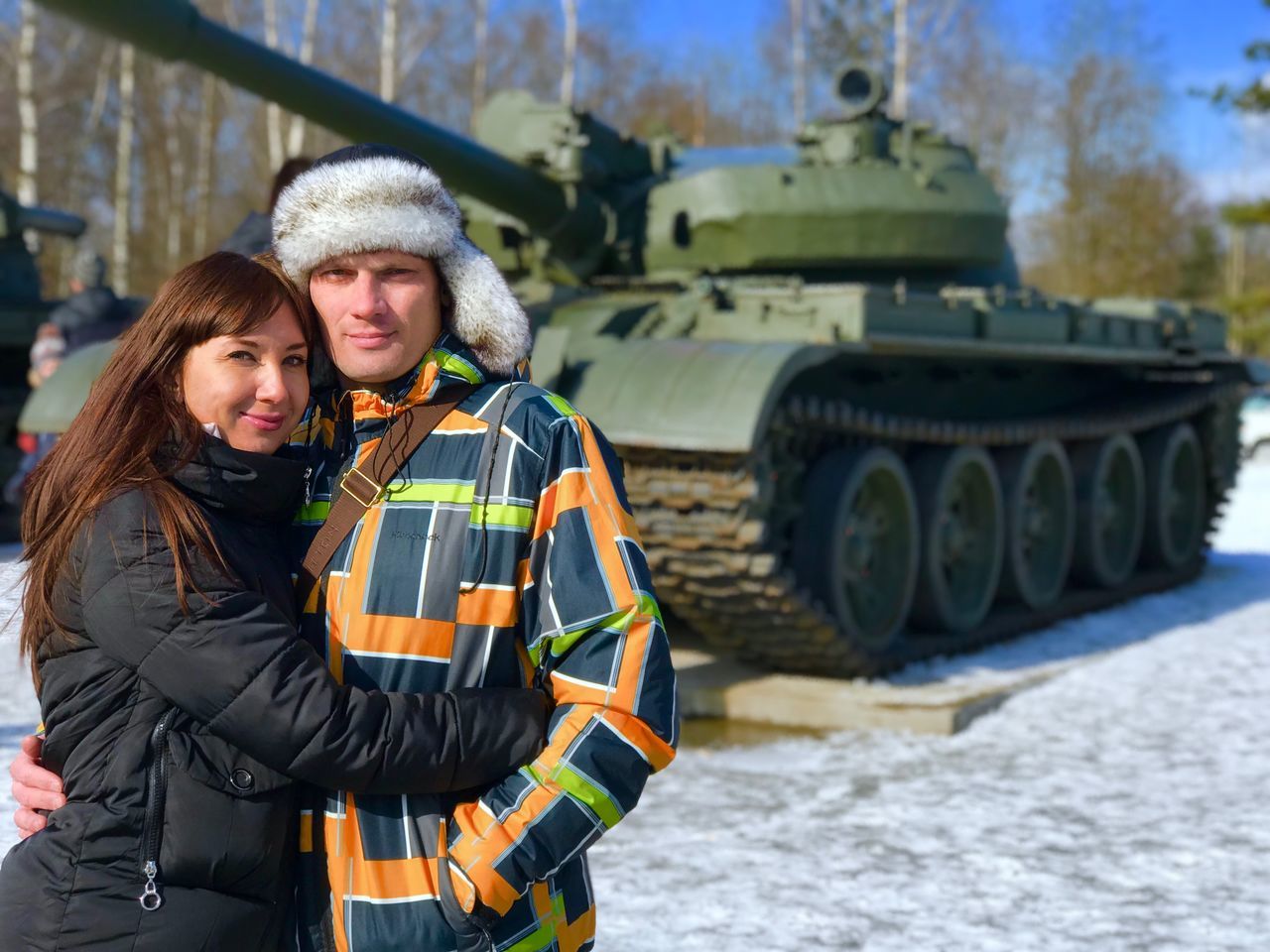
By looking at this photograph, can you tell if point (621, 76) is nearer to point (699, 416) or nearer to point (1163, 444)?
point (1163, 444)

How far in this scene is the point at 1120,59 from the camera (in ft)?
121

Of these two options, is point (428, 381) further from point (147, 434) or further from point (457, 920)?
point (457, 920)

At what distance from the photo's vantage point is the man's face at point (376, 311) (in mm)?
2145

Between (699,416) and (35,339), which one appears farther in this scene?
(35,339)

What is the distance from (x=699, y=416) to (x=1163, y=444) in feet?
18.7

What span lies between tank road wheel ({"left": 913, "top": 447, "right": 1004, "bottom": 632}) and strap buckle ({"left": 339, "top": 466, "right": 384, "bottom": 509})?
226 inches

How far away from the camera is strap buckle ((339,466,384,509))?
2.09m

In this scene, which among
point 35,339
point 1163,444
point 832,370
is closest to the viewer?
point 832,370

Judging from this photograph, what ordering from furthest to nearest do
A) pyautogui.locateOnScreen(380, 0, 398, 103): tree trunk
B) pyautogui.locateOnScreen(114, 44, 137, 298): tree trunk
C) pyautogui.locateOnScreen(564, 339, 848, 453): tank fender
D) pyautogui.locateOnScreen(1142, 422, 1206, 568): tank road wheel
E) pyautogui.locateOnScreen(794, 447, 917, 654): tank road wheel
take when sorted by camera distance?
pyautogui.locateOnScreen(114, 44, 137, 298): tree trunk → pyautogui.locateOnScreen(380, 0, 398, 103): tree trunk → pyautogui.locateOnScreen(1142, 422, 1206, 568): tank road wheel → pyautogui.locateOnScreen(794, 447, 917, 654): tank road wheel → pyautogui.locateOnScreen(564, 339, 848, 453): tank fender

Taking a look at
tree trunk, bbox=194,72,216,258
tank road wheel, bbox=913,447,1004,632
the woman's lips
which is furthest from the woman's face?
tree trunk, bbox=194,72,216,258

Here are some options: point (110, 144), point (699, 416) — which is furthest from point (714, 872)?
point (110, 144)

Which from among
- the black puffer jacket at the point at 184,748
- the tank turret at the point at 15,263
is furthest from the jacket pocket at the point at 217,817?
the tank turret at the point at 15,263

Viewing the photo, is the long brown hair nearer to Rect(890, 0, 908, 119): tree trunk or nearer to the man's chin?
the man's chin

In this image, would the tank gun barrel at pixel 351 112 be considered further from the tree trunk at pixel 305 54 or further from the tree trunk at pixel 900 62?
the tree trunk at pixel 900 62
